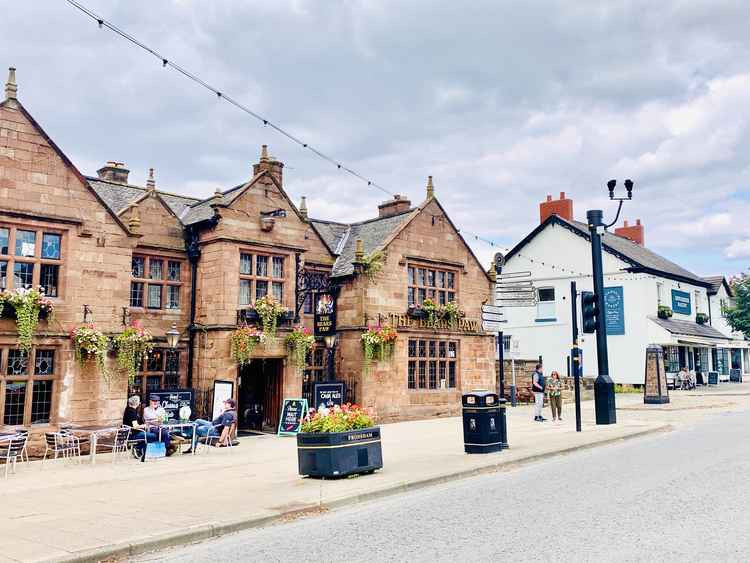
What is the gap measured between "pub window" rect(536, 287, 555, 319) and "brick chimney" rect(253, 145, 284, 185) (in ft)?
76.7

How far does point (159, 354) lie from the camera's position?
1950 centimetres

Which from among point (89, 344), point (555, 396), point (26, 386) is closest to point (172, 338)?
point (89, 344)

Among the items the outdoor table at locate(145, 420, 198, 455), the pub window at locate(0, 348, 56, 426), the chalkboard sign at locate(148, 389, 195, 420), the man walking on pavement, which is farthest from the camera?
the man walking on pavement

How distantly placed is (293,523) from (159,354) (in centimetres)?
1193

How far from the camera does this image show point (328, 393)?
2105cm

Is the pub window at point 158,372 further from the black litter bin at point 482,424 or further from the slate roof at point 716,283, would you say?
the slate roof at point 716,283

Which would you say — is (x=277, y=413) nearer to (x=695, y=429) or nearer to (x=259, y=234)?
(x=259, y=234)

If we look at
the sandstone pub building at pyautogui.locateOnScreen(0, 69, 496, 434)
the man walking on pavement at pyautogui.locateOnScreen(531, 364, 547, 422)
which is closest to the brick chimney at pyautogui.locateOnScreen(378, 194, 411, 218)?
the sandstone pub building at pyautogui.locateOnScreen(0, 69, 496, 434)

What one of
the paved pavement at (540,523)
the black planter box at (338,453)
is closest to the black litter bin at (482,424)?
the paved pavement at (540,523)

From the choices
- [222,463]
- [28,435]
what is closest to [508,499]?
[222,463]

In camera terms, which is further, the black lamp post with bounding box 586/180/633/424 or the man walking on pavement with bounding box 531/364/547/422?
the man walking on pavement with bounding box 531/364/547/422

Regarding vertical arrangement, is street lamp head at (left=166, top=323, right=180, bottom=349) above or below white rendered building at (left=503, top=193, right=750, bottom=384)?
below

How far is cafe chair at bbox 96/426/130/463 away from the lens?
1512 centimetres

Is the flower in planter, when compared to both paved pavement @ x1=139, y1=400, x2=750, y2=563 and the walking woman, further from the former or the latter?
the walking woman
